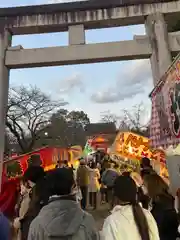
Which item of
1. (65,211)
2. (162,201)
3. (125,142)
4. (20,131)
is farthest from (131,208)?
(20,131)

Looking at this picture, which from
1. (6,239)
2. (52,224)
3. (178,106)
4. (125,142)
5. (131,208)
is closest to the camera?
(52,224)

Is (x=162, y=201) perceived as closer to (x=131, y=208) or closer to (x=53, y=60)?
(x=131, y=208)

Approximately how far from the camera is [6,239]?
2.04m

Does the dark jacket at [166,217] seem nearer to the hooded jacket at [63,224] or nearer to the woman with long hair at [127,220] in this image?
the woman with long hair at [127,220]

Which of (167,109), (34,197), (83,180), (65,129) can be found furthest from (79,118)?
(34,197)

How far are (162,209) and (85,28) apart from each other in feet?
21.2

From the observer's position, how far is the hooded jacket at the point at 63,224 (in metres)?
1.84

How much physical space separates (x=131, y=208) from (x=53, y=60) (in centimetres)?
602

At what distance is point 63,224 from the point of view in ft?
6.09

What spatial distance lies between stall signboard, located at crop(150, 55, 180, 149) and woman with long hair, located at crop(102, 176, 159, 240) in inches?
82.9

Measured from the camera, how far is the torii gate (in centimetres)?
755

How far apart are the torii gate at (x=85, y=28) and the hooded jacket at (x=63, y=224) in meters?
5.86

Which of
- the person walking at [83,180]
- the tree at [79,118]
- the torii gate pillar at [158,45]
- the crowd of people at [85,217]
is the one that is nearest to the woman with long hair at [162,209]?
the crowd of people at [85,217]

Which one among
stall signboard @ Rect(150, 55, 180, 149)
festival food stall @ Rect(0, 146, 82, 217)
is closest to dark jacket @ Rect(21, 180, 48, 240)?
festival food stall @ Rect(0, 146, 82, 217)
